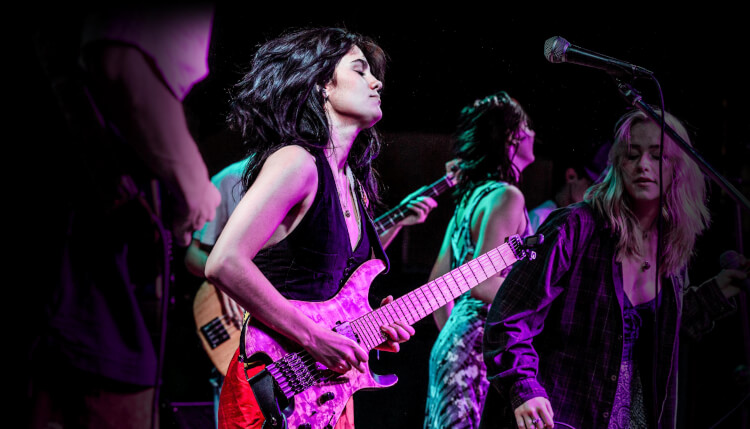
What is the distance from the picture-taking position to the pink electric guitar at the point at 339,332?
181 cm

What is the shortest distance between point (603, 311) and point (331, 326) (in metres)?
0.97

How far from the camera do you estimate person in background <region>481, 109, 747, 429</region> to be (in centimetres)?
214

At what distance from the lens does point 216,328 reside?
3.08m

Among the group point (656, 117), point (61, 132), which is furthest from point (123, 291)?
point (656, 117)

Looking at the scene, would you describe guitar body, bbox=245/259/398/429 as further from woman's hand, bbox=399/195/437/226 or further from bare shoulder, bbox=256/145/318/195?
woman's hand, bbox=399/195/437/226

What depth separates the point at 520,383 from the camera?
2068mm

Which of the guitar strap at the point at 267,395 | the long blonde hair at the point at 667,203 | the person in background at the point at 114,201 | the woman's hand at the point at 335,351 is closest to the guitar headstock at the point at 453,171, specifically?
the long blonde hair at the point at 667,203

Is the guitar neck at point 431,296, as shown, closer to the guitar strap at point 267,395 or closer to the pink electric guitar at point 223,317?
the guitar strap at point 267,395

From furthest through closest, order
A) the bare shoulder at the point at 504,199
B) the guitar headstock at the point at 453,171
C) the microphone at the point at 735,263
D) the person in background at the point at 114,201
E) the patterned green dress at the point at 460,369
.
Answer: the guitar headstock at the point at 453,171
the bare shoulder at the point at 504,199
the patterned green dress at the point at 460,369
the microphone at the point at 735,263
the person in background at the point at 114,201

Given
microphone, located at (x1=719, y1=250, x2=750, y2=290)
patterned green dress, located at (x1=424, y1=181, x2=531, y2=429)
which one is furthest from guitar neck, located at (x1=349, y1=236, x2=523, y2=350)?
microphone, located at (x1=719, y1=250, x2=750, y2=290)

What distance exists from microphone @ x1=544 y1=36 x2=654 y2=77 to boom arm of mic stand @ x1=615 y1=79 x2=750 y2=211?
2.2 inches

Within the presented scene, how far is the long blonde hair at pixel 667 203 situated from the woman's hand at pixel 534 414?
2.06 feet

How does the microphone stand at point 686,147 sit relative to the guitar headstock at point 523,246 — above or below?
above

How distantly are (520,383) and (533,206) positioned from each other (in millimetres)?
1551
